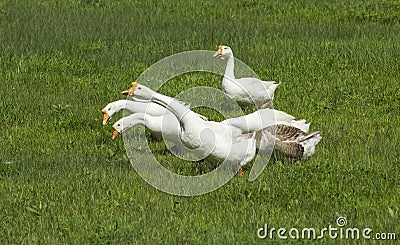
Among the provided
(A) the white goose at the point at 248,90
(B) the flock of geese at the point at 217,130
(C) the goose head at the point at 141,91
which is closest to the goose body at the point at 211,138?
(B) the flock of geese at the point at 217,130

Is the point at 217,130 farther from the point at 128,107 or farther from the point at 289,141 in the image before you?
the point at 128,107

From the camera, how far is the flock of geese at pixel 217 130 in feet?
28.3

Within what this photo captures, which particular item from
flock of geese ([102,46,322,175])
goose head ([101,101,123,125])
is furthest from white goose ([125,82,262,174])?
goose head ([101,101,123,125])

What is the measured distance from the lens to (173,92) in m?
12.9

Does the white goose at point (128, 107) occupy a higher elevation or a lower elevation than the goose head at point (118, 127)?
higher

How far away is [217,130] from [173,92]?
4244 millimetres

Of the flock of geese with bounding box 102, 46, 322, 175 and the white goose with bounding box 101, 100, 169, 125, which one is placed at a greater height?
the white goose with bounding box 101, 100, 169, 125

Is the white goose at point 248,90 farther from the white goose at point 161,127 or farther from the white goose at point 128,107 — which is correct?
the white goose at point 161,127

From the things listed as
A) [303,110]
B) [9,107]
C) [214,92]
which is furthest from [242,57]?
[9,107]

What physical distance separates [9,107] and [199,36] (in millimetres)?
5742

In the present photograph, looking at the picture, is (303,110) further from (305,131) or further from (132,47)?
(132,47)

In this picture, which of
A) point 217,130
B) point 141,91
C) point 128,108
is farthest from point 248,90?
point 217,130

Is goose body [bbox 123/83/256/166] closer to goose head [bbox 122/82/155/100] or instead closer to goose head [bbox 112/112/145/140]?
goose head [bbox 122/82/155/100]

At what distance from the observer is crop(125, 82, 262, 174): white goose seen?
28.1ft
